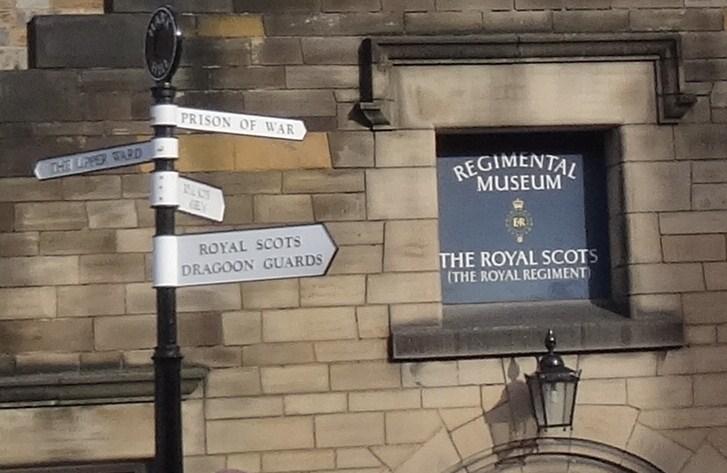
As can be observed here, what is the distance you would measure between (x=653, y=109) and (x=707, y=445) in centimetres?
196

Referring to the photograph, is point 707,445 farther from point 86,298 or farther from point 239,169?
point 86,298

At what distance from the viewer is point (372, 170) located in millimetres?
7320

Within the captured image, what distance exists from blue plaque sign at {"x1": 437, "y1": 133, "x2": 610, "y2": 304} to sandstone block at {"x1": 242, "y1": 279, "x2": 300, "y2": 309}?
0.95 m

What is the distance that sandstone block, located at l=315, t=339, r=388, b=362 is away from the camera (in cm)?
722

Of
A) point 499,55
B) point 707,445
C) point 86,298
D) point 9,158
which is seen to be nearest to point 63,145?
point 9,158

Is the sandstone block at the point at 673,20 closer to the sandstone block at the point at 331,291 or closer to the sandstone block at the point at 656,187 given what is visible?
the sandstone block at the point at 656,187

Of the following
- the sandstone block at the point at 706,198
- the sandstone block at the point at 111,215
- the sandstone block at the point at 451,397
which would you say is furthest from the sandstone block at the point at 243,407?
the sandstone block at the point at 706,198

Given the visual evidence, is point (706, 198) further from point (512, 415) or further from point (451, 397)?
point (451, 397)

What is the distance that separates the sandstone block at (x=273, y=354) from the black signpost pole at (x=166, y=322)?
2.28 m

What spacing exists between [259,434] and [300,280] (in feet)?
2.89

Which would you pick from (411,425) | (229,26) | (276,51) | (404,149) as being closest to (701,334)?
(411,425)

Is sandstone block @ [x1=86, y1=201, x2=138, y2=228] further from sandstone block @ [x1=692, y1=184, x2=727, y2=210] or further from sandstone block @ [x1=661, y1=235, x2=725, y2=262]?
sandstone block @ [x1=692, y1=184, x2=727, y2=210]

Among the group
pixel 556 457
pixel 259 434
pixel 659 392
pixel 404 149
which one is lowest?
pixel 556 457

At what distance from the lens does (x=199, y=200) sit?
5.02m
